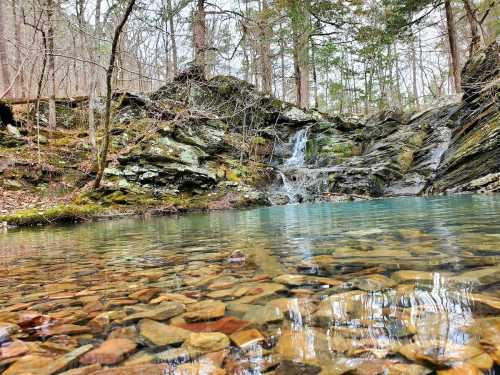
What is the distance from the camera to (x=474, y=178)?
35.4 feet

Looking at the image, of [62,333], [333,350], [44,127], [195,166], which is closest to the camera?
[333,350]

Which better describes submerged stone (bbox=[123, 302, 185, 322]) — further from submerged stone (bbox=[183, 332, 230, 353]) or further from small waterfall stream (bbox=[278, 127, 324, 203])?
small waterfall stream (bbox=[278, 127, 324, 203])

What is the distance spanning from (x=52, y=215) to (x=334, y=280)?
8194 millimetres

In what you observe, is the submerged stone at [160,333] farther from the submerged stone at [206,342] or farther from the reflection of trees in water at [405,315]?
the reflection of trees in water at [405,315]

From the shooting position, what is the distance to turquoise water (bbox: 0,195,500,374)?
1.28 metres

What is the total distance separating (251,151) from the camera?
52.7ft

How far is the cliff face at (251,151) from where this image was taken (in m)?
11.1

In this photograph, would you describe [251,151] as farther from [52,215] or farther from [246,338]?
[246,338]

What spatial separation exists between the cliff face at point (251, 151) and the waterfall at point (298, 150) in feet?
0.16

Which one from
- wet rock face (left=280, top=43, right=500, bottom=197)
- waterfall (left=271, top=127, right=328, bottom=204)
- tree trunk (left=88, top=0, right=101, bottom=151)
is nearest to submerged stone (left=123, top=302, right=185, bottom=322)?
tree trunk (left=88, top=0, right=101, bottom=151)

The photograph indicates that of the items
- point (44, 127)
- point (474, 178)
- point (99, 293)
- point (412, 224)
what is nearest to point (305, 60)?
point (474, 178)

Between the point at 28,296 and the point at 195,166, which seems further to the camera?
the point at 195,166

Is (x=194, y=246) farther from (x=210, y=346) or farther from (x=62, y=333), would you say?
(x=210, y=346)

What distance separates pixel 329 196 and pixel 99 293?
450 inches
